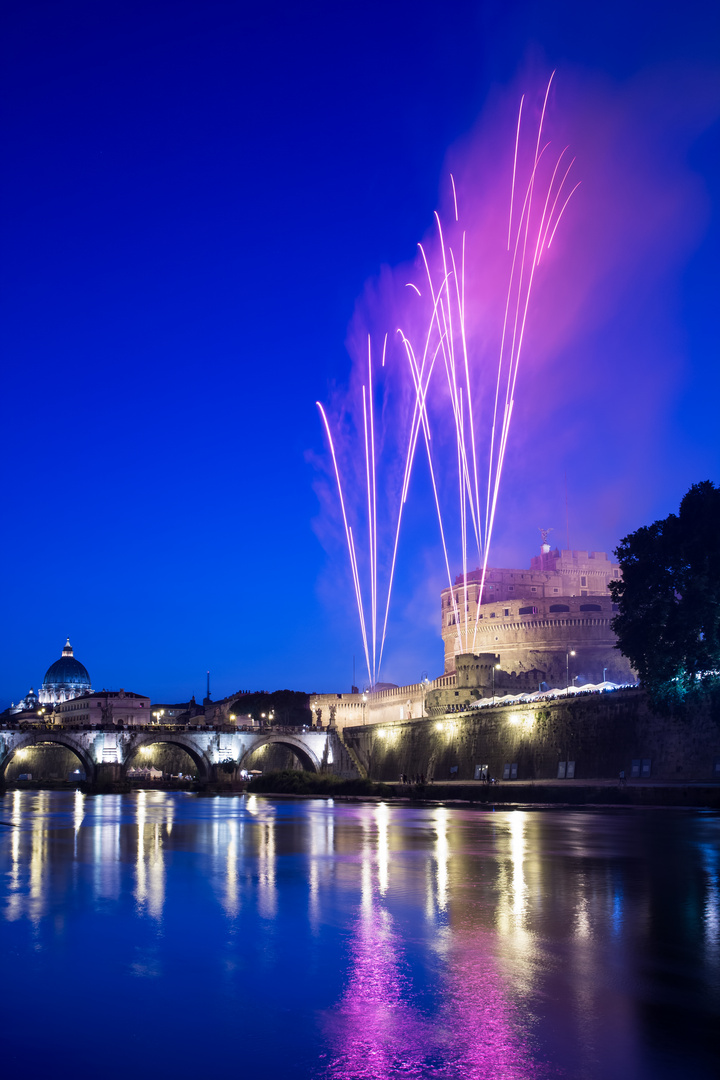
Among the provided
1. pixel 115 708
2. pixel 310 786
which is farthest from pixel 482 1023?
pixel 115 708

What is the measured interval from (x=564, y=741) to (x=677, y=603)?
18.2 meters

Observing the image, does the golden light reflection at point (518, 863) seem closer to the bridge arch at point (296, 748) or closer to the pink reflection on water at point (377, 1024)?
the pink reflection on water at point (377, 1024)

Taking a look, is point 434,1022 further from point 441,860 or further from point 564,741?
point 564,741

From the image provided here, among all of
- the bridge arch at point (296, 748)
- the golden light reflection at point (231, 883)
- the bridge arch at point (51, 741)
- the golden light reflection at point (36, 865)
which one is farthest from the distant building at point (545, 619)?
the golden light reflection at point (231, 883)

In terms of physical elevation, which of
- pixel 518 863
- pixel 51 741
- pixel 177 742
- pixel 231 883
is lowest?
pixel 177 742

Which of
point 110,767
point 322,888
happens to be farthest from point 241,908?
point 110,767

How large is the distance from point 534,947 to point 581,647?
308ft

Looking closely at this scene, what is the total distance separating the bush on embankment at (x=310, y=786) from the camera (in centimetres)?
6962

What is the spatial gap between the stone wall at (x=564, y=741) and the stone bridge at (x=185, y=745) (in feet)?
66.8

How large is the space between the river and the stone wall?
93.5 ft

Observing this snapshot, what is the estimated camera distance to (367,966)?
10539mm

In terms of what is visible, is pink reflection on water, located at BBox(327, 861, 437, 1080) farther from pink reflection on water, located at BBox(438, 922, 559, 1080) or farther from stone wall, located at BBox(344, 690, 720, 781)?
stone wall, located at BBox(344, 690, 720, 781)

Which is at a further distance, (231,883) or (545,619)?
(545,619)

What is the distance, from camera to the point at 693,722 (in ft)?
159
